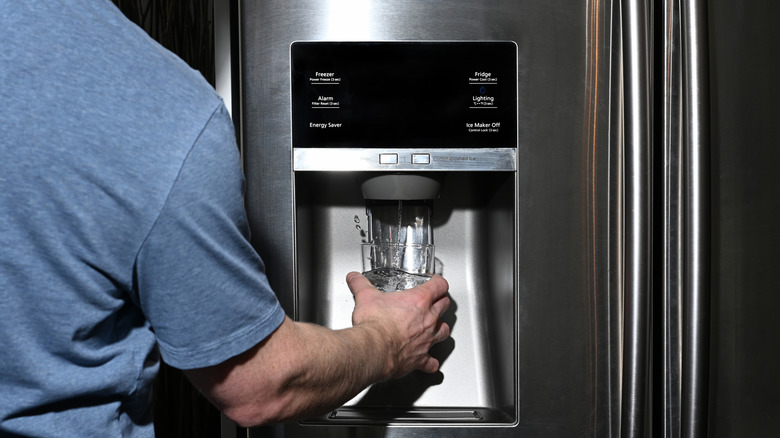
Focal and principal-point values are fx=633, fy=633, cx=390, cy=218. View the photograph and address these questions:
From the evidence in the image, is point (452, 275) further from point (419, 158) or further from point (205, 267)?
point (205, 267)

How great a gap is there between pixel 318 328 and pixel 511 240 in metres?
0.37

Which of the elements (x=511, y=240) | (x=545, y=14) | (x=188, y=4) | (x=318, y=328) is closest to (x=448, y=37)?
(x=545, y=14)

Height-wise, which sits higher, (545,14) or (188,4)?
(188,4)

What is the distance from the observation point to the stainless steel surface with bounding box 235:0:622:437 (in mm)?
936

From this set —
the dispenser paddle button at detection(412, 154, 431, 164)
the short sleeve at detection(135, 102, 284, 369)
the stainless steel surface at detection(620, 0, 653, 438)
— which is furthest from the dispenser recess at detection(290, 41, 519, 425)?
the short sleeve at detection(135, 102, 284, 369)

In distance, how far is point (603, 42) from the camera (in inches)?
36.9

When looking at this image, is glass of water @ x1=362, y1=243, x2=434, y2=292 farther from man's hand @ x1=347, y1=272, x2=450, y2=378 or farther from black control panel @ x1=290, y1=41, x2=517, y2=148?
black control panel @ x1=290, y1=41, x2=517, y2=148

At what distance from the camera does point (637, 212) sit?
3.05 ft

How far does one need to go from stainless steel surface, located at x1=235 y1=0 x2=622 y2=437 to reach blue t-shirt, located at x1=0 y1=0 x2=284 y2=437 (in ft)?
1.25

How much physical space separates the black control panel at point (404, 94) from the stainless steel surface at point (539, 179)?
0.06 ft

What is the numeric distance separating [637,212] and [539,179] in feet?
0.49

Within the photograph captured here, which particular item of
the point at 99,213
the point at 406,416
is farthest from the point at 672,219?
the point at 99,213

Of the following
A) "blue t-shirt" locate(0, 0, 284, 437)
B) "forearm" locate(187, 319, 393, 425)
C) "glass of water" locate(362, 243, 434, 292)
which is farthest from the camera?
"glass of water" locate(362, 243, 434, 292)

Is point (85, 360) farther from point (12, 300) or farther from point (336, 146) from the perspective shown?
point (336, 146)
